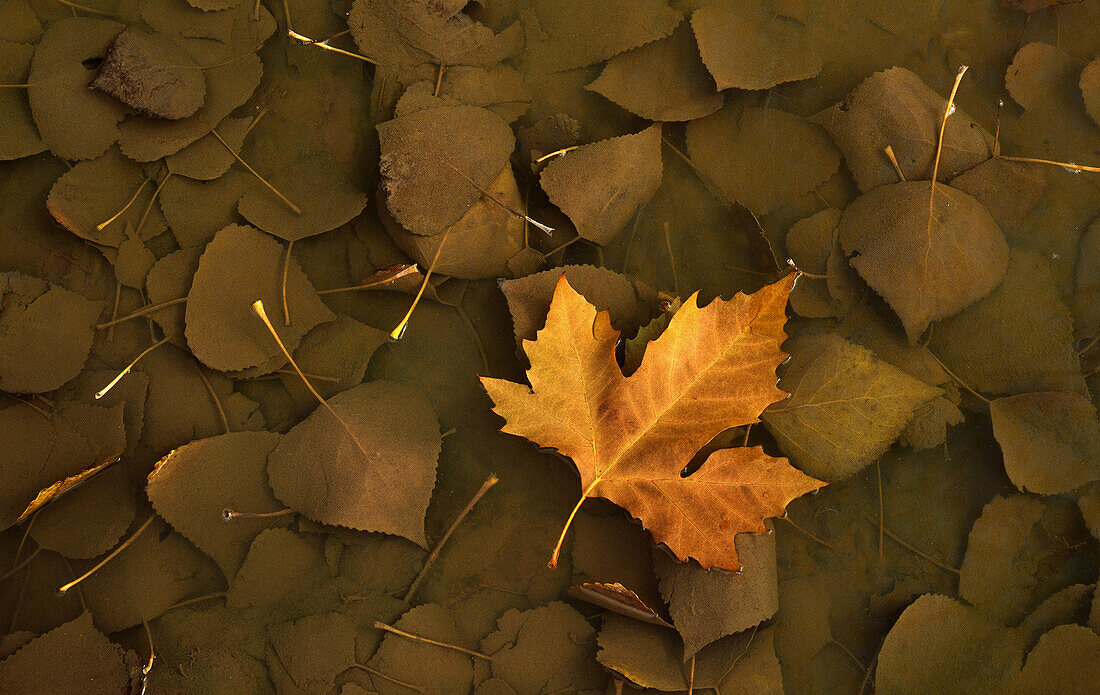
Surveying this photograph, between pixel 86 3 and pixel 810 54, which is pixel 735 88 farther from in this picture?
pixel 86 3

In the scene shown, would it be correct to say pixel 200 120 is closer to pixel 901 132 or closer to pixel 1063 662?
pixel 901 132

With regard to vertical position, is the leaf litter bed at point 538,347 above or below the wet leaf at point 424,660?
above

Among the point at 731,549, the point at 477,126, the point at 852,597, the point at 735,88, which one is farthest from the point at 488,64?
the point at 852,597

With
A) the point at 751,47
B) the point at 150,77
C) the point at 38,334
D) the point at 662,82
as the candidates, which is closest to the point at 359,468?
the point at 38,334

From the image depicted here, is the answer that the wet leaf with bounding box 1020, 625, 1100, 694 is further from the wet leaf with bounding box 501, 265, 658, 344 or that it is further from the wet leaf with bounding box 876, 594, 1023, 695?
the wet leaf with bounding box 501, 265, 658, 344

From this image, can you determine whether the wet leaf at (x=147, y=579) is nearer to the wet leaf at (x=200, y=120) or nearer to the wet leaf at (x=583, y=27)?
the wet leaf at (x=200, y=120)

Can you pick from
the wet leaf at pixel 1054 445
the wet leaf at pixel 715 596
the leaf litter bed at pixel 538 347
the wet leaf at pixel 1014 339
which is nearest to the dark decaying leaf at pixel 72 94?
the leaf litter bed at pixel 538 347

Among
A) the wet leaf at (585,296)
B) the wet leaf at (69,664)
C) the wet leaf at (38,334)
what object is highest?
the wet leaf at (585,296)

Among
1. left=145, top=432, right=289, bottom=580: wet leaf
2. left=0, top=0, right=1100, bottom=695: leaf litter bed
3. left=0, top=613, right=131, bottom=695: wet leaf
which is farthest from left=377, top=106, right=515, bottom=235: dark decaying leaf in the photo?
left=0, top=613, right=131, bottom=695: wet leaf
